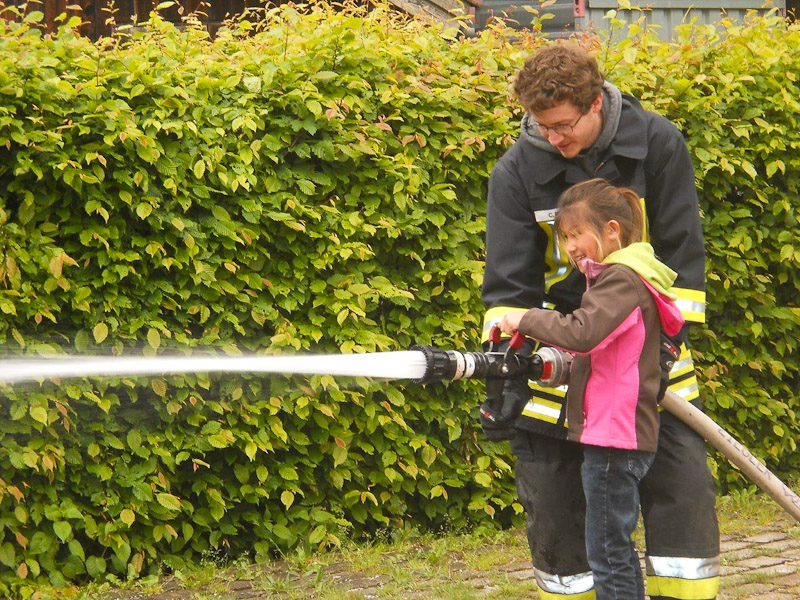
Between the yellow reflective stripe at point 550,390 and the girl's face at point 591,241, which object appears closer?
the girl's face at point 591,241

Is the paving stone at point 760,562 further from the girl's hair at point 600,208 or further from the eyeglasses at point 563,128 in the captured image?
the eyeglasses at point 563,128

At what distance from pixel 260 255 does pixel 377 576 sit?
63.9 inches

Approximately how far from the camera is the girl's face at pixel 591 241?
3.16 meters

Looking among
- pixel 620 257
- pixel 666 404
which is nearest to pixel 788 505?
pixel 666 404

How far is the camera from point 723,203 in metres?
6.33

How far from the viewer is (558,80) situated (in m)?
3.15

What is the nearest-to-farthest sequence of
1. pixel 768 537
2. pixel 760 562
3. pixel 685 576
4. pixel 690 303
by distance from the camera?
pixel 685 576 < pixel 690 303 < pixel 760 562 < pixel 768 537

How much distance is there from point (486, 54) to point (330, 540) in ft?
8.82

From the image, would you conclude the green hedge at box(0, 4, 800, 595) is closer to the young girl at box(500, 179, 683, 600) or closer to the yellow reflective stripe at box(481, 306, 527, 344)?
the yellow reflective stripe at box(481, 306, 527, 344)

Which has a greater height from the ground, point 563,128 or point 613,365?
point 563,128

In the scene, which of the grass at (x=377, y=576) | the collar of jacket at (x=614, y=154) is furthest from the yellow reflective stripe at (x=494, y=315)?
the grass at (x=377, y=576)

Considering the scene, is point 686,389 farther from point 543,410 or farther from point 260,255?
point 260,255

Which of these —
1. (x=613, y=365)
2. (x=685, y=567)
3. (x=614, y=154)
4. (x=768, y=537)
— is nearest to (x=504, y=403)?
(x=613, y=365)

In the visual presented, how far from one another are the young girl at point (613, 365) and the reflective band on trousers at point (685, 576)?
0.40 feet
